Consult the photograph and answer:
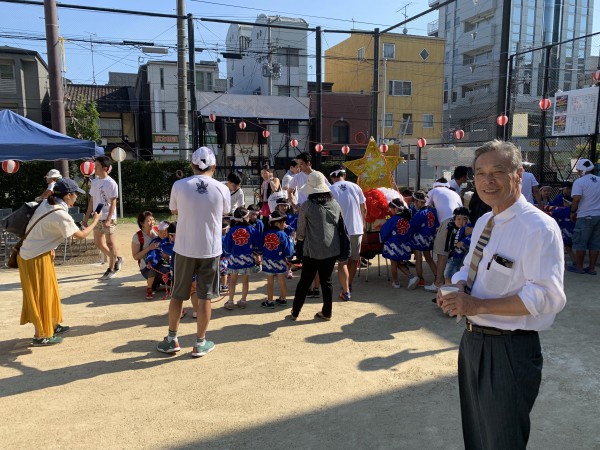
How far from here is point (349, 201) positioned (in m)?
5.88

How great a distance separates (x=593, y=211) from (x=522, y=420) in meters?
6.47

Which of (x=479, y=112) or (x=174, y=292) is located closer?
(x=174, y=292)

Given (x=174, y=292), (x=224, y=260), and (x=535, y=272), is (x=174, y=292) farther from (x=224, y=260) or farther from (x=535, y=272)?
(x=535, y=272)

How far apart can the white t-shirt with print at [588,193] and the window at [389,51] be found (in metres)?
29.8

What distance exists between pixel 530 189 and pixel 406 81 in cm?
2916

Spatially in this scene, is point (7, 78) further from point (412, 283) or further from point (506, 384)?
point (506, 384)

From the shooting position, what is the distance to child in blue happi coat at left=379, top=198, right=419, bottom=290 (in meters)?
6.41

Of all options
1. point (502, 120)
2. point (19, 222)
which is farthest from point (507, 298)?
point (502, 120)

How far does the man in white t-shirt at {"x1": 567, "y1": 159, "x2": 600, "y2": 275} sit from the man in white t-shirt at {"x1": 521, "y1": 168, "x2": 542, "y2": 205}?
657mm

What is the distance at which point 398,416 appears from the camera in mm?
3176

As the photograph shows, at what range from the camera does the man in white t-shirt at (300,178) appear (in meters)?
6.17

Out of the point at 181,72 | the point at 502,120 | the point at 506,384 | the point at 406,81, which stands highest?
the point at 406,81

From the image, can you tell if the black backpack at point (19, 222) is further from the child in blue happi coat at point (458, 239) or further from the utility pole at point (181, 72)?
the utility pole at point (181, 72)

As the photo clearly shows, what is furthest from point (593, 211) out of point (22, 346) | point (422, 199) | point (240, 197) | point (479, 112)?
point (479, 112)
